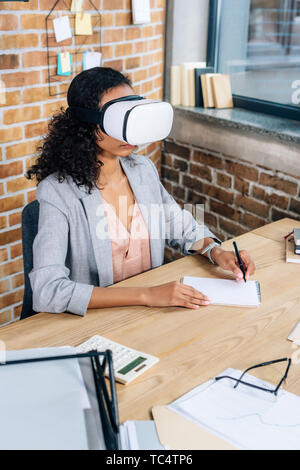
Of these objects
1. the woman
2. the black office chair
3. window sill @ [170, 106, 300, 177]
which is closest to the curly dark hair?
the woman

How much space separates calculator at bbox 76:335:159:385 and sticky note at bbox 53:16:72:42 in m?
1.41

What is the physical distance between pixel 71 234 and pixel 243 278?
1.85 feet

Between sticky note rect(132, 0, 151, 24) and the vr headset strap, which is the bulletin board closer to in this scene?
sticky note rect(132, 0, 151, 24)

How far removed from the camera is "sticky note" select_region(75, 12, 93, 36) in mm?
2215

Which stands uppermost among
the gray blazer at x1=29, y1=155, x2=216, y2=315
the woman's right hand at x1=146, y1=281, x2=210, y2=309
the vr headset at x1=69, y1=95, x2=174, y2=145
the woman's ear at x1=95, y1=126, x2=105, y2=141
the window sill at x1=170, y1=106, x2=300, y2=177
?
the vr headset at x1=69, y1=95, x2=174, y2=145

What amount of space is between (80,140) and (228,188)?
1120 mm

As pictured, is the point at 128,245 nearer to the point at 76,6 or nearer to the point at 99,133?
the point at 99,133

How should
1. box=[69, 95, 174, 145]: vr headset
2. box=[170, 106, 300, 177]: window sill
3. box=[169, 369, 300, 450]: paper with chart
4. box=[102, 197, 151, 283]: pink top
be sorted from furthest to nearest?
box=[170, 106, 300, 177]: window sill, box=[102, 197, 151, 283]: pink top, box=[69, 95, 174, 145]: vr headset, box=[169, 369, 300, 450]: paper with chart

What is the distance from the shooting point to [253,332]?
1.36 m

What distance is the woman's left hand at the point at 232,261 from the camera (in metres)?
1.63
